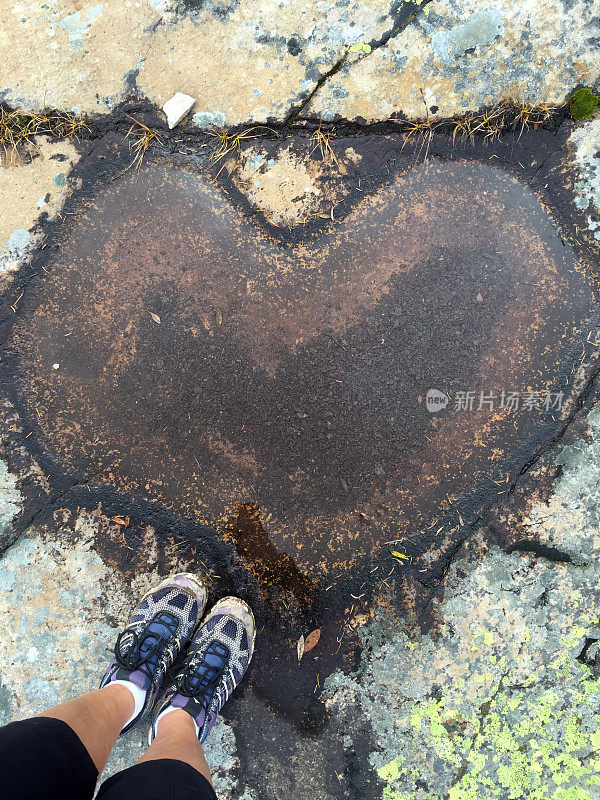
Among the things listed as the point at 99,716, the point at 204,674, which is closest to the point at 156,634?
the point at 204,674

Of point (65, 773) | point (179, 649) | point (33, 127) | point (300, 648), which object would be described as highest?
point (33, 127)

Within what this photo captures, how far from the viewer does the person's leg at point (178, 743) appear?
1816mm

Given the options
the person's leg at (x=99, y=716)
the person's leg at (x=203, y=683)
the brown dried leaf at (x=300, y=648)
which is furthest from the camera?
the brown dried leaf at (x=300, y=648)

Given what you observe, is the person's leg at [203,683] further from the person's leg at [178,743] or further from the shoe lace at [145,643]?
the shoe lace at [145,643]

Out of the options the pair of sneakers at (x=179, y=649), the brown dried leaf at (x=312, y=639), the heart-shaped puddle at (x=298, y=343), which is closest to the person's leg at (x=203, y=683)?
the pair of sneakers at (x=179, y=649)

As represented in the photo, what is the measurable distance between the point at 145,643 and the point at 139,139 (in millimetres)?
2499

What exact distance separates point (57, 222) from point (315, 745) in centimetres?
290

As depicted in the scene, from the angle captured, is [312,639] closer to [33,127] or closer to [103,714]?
[103,714]

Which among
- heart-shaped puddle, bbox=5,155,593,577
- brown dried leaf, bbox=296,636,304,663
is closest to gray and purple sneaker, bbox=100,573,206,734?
heart-shaped puddle, bbox=5,155,593,577

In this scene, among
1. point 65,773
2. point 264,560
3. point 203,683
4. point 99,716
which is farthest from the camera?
point 264,560

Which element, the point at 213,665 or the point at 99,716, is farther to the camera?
the point at 213,665

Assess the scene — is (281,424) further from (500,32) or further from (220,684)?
(500,32)

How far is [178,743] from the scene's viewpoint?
1.93 metres

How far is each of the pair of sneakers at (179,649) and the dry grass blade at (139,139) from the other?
2113 millimetres
